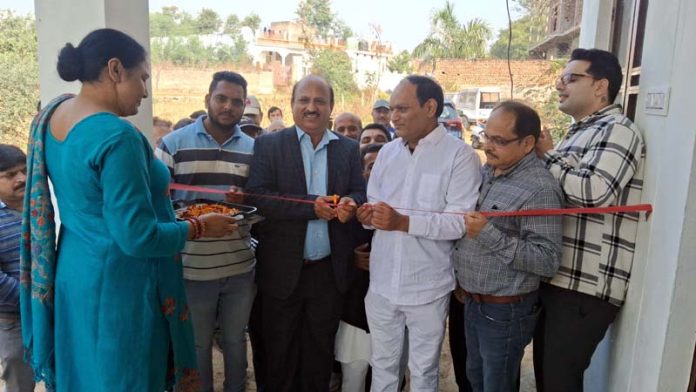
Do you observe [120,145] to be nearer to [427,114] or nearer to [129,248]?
[129,248]

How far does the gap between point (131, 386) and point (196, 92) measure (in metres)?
24.0

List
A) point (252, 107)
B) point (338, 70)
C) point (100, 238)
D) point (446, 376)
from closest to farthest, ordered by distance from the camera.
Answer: point (100, 238) < point (446, 376) < point (252, 107) < point (338, 70)

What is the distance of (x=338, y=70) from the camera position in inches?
1005

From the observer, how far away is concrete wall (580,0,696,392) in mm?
1976

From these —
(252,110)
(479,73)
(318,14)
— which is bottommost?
(252,110)

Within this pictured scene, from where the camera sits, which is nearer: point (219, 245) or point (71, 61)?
point (71, 61)

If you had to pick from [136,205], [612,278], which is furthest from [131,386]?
[612,278]

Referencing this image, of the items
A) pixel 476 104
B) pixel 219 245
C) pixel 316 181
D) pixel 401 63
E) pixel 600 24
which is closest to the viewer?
pixel 219 245

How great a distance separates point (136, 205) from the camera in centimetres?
192

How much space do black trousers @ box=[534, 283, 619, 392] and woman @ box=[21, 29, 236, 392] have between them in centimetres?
182

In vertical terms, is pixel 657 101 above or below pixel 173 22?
below

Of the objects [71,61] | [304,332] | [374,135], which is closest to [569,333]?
[304,332]

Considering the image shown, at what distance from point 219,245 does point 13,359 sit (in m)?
1.21

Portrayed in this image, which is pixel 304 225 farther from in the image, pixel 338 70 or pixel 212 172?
pixel 338 70
